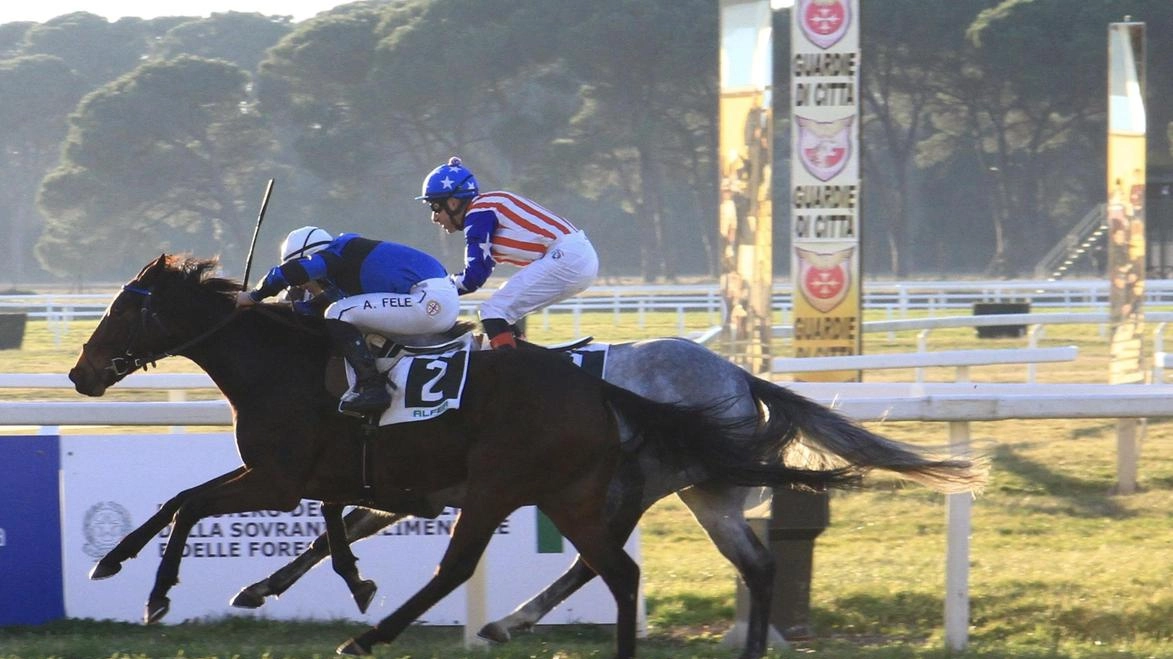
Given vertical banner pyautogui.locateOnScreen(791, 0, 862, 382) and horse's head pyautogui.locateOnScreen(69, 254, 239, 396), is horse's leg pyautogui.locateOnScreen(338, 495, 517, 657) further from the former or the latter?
vertical banner pyautogui.locateOnScreen(791, 0, 862, 382)

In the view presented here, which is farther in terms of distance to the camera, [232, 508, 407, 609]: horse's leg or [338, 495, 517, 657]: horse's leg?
[232, 508, 407, 609]: horse's leg

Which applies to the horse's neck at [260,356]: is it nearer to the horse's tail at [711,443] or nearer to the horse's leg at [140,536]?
the horse's leg at [140,536]

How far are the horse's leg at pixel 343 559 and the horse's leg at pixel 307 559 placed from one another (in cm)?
6

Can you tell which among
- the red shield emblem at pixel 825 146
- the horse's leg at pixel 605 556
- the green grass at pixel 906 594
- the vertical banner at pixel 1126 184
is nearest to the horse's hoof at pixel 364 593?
the green grass at pixel 906 594

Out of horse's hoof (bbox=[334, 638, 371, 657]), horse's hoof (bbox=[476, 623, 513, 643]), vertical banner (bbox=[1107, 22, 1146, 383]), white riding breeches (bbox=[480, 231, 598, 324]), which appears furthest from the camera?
vertical banner (bbox=[1107, 22, 1146, 383])

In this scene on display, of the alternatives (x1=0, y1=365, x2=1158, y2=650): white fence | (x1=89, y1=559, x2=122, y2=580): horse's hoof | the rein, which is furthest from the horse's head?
(x1=89, y1=559, x2=122, y2=580): horse's hoof

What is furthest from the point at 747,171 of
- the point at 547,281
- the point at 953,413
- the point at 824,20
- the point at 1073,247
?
the point at 1073,247

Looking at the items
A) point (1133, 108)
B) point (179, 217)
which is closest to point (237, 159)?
point (179, 217)

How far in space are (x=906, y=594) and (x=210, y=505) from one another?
2.42 m

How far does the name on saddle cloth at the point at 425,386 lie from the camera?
4438 millimetres

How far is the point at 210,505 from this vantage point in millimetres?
4449

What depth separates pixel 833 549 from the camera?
6.40m

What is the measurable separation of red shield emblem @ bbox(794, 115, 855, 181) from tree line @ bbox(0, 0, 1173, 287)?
972 inches

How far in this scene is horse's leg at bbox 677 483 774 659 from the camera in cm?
459
